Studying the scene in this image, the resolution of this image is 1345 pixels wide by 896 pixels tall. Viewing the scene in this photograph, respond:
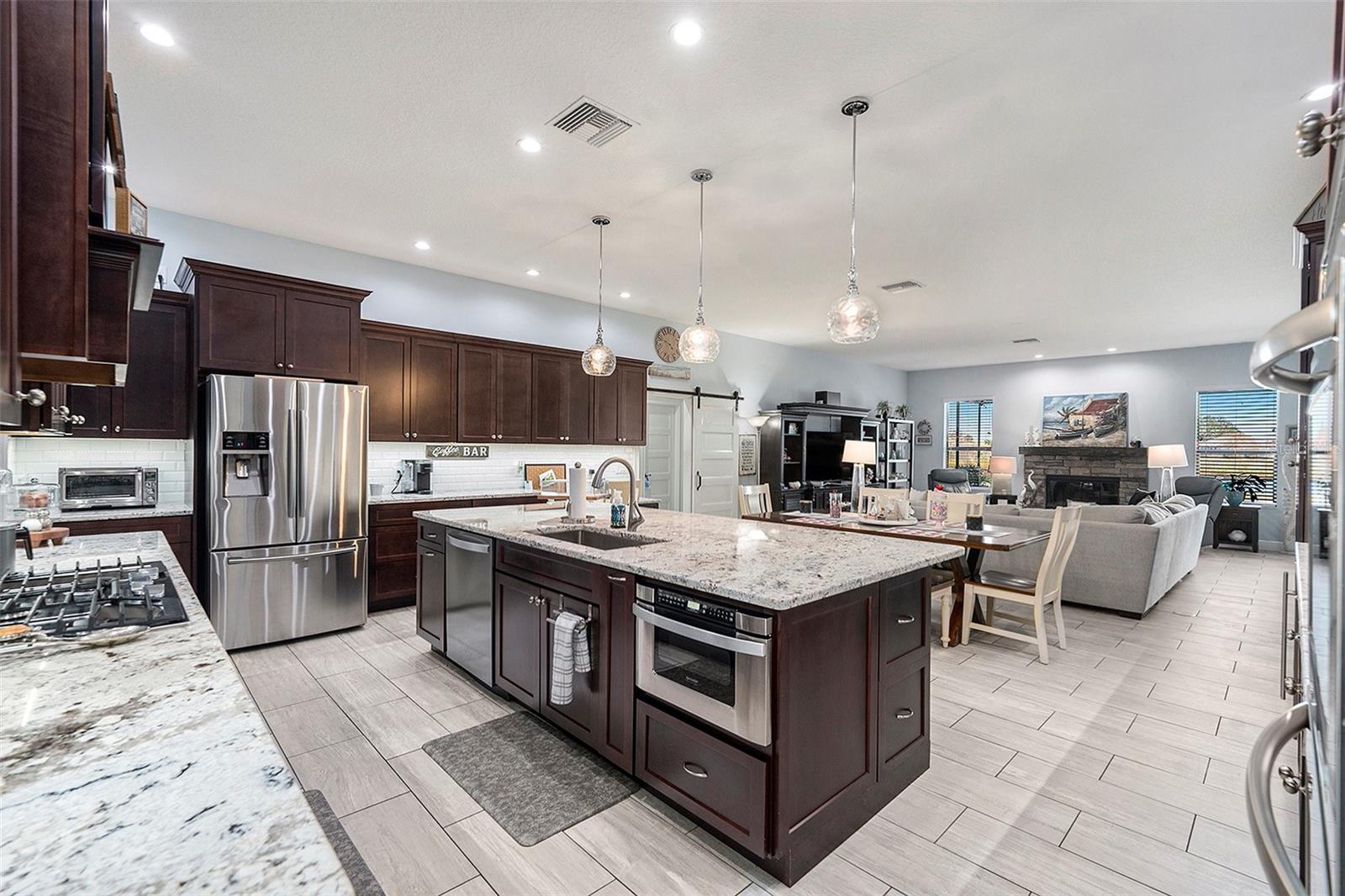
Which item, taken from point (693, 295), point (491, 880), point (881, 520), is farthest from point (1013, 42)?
point (693, 295)

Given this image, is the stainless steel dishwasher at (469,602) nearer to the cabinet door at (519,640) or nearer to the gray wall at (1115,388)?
the cabinet door at (519,640)

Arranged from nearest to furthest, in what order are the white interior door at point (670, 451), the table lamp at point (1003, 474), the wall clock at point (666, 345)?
the wall clock at point (666, 345) < the white interior door at point (670, 451) < the table lamp at point (1003, 474)

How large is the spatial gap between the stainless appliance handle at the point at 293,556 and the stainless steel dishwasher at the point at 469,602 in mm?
1216

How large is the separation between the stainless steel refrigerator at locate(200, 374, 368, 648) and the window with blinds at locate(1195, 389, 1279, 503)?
11153 millimetres

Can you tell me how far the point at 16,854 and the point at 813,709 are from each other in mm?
1794

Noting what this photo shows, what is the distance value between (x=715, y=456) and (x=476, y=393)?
11.9ft

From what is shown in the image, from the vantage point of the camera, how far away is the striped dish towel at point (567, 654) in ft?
8.00

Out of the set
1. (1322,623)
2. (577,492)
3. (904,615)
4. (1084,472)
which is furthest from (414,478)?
(1084,472)

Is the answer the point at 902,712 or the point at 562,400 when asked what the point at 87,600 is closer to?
the point at 902,712

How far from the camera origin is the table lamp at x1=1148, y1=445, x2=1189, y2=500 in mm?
8078

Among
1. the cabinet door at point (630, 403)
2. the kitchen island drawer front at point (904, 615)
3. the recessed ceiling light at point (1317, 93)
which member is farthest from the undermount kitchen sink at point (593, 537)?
the cabinet door at point (630, 403)

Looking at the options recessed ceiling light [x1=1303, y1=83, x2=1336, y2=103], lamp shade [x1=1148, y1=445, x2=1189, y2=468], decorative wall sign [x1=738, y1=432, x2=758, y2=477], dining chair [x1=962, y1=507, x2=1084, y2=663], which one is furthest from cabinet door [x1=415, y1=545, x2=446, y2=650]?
lamp shade [x1=1148, y1=445, x2=1189, y2=468]

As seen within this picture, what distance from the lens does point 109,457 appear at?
4098mm

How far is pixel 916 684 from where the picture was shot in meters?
2.46
